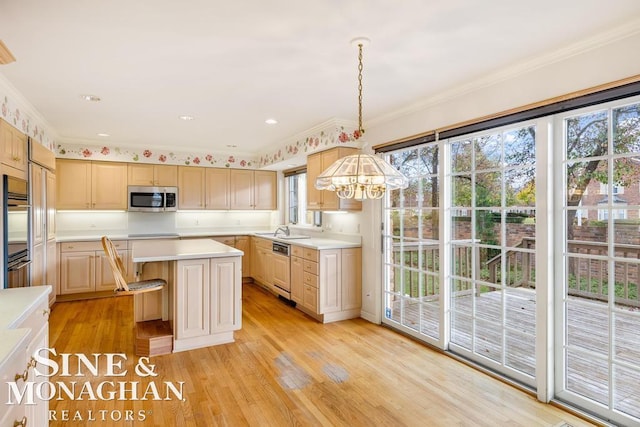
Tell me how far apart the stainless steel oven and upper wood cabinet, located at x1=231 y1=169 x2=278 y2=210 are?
3408 millimetres

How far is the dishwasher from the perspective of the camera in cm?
493

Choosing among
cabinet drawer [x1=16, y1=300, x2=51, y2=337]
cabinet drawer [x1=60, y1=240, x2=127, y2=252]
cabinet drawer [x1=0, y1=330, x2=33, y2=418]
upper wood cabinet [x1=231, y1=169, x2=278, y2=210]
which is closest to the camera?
cabinet drawer [x1=0, y1=330, x2=33, y2=418]

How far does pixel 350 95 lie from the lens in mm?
3365

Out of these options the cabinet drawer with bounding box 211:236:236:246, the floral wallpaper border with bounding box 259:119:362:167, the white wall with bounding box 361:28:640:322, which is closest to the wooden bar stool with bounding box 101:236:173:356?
the white wall with bounding box 361:28:640:322

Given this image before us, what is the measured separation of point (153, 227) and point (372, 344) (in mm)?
4495

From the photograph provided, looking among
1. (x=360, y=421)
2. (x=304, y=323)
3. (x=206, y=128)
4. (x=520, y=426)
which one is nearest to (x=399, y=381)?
(x=360, y=421)

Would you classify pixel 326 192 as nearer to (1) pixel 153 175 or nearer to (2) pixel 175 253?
(2) pixel 175 253

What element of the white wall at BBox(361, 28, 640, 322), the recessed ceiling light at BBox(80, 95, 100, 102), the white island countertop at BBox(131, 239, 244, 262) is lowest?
the white island countertop at BBox(131, 239, 244, 262)

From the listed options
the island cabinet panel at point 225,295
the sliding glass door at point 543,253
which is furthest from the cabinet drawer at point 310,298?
the sliding glass door at point 543,253

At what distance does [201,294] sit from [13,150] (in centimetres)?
209

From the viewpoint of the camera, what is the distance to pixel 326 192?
14.7 ft

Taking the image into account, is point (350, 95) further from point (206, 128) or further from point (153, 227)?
point (153, 227)

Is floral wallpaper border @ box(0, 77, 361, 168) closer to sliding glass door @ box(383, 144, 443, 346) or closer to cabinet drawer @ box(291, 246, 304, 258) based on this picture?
sliding glass door @ box(383, 144, 443, 346)

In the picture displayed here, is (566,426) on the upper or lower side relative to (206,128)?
lower
